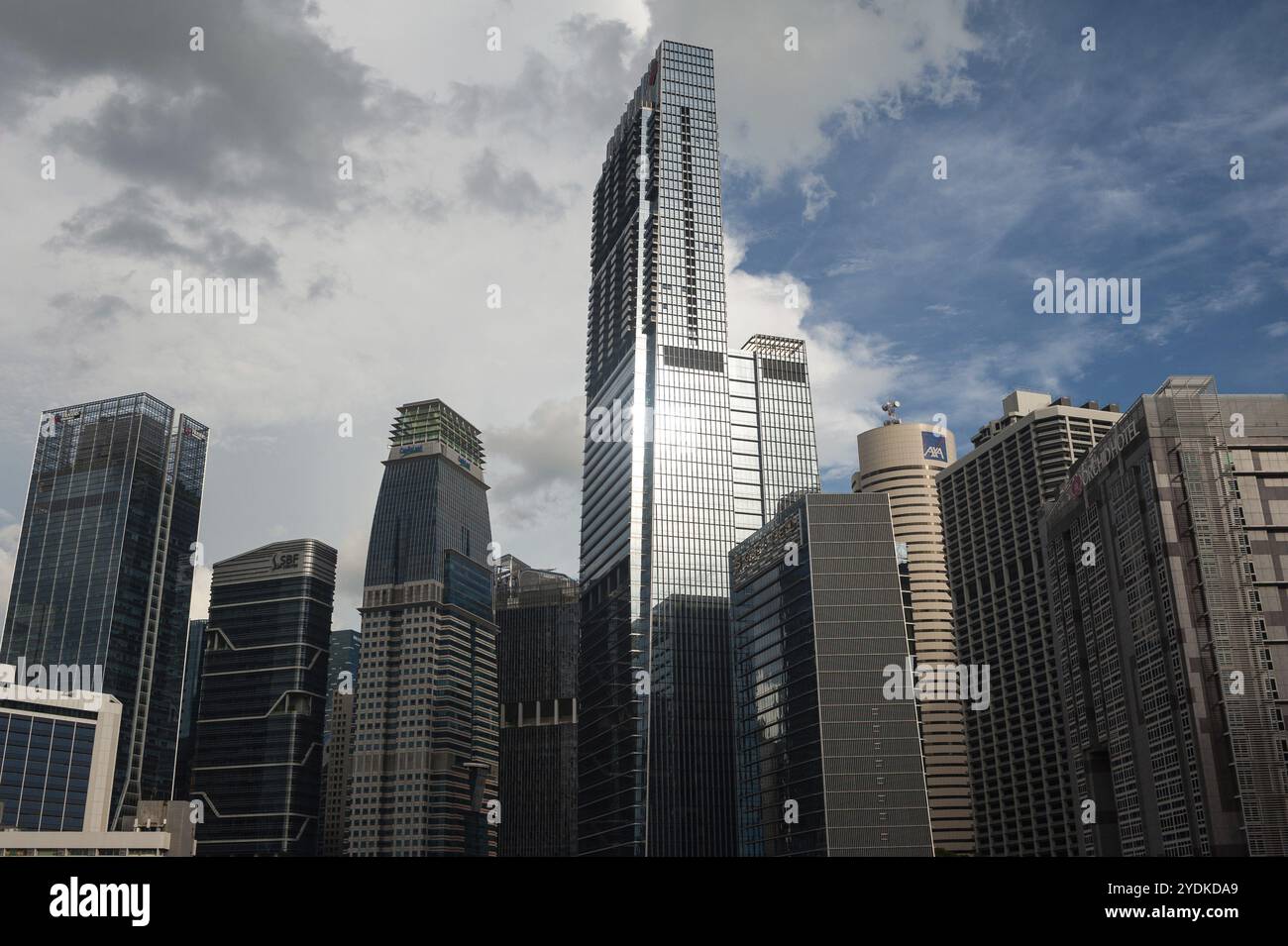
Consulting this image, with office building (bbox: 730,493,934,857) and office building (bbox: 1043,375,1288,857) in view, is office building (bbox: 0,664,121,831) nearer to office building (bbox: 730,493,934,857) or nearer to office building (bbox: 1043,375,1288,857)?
office building (bbox: 730,493,934,857)

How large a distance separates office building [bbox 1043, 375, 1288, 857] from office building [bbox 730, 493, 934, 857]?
2804 cm

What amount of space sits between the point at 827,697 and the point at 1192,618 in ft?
196

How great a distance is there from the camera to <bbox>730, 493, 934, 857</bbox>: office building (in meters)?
162

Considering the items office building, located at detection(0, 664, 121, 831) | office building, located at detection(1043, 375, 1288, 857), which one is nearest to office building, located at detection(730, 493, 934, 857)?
office building, located at detection(1043, 375, 1288, 857)
